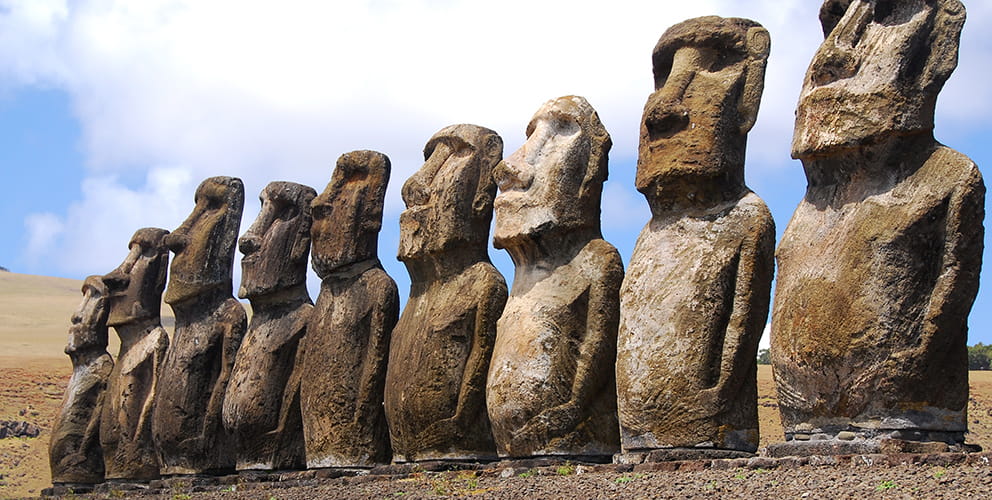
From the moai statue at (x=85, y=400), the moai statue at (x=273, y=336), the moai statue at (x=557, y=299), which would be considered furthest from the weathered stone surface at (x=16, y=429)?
the moai statue at (x=557, y=299)

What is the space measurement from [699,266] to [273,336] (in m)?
5.82

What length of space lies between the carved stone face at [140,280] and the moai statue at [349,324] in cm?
400

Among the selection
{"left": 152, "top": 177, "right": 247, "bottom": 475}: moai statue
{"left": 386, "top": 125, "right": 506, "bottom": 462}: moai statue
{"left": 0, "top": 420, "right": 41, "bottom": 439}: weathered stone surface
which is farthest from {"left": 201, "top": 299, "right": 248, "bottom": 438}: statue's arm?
{"left": 0, "top": 420, "right": 41, "bottom": 439}: weathered stone surface

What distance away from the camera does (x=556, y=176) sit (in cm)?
1125

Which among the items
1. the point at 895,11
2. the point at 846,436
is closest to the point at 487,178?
the point at 895,11

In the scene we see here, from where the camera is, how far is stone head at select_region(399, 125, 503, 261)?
12.3 metres

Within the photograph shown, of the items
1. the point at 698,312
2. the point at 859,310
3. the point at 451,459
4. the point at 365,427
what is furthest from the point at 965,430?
the point at 365,427

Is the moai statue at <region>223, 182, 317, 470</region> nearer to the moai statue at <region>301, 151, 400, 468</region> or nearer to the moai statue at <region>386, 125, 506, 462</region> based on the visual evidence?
the moai statue at <region>301, 151, 400, 468</region>

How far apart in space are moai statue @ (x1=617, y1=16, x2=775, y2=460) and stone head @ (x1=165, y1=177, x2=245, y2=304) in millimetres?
6607

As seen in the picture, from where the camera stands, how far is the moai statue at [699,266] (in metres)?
9.70

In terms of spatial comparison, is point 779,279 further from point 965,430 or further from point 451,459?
point 451,459

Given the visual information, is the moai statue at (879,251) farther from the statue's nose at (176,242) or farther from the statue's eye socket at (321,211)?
the statue's nose at (176,242)

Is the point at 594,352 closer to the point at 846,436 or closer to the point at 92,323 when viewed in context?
the point at 846,436

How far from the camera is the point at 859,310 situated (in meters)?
8.84
